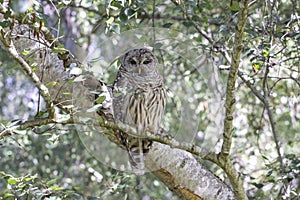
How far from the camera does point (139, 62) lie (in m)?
2.72

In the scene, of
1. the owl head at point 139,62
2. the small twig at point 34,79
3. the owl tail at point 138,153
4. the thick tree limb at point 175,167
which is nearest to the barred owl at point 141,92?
the owl head at point 139,62

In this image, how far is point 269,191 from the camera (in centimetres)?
281

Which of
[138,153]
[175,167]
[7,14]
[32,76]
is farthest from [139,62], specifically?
[7,14]

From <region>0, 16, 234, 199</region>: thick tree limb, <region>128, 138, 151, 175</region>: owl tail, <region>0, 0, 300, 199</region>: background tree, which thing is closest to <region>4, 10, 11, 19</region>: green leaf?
<region>0, 0, 300, 199</region>: background tree

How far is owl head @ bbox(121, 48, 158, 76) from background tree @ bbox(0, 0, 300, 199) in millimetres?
83

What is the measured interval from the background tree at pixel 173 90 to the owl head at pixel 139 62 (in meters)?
0.08

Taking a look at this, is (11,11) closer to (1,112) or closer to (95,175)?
(95,175)

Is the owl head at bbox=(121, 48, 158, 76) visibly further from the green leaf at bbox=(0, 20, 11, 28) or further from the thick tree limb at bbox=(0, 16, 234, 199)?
the green leaf at bbox=(0, 20, 11, 28)

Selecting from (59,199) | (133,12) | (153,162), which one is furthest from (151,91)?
(59,199)

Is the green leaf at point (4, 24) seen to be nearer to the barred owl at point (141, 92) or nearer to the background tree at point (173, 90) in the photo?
the background tree at point (173, 90)

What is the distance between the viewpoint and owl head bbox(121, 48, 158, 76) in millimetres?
2684

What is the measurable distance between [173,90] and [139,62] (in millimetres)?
821

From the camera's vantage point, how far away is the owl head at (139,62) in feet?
8.80

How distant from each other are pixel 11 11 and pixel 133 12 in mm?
477
